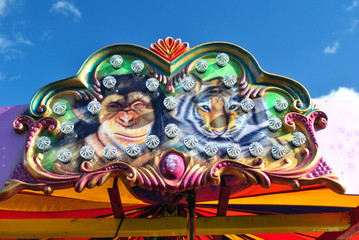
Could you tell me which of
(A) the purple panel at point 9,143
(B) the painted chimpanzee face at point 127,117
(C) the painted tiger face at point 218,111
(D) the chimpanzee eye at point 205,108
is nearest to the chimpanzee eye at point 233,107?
(C) the painted tiger face at point 218,111

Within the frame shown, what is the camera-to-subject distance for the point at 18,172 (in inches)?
→ 100

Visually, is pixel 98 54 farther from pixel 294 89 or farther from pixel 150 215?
pixel 150 215

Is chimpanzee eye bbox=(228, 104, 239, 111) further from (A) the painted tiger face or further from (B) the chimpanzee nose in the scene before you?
(B) the chimpanzee nose

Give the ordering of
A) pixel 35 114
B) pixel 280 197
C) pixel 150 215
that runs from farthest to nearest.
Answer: pixel 150 215, pixel 280 197, pixel 35 114

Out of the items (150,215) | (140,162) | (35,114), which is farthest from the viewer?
(150,215)

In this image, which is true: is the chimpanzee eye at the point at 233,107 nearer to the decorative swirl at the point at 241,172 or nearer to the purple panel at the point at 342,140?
the decorative swirl at the point at 241,172

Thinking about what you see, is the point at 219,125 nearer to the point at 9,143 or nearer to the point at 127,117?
the point at 127,117

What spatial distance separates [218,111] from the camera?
108 inches

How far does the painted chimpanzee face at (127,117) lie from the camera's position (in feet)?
8.69

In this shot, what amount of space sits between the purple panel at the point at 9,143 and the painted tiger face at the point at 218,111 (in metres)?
1.23

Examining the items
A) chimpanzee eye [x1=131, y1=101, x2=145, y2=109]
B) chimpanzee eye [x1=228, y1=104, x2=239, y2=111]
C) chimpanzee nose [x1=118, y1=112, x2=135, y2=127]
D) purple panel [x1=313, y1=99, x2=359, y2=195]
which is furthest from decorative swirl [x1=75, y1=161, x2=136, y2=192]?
purple panel [x1=313, y1=99, x2=359, y2=195]

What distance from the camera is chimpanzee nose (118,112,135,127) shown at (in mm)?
2713

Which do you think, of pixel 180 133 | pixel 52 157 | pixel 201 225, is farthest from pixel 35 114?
pixel 201 225

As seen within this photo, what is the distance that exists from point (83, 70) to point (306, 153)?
1666 mm
